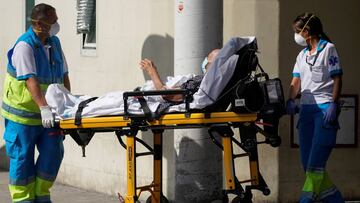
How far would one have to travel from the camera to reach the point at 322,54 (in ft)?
24.7

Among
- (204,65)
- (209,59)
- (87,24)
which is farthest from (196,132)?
(87,24)

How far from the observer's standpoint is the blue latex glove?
743cm

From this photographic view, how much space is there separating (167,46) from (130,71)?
0.64m

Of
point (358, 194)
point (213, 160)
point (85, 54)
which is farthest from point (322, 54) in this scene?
point (85, 54)

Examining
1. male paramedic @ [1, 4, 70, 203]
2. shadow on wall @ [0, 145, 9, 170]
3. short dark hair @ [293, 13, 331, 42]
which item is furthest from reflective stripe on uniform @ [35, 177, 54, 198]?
shadow on wall @ [0, 145, 9, 170]

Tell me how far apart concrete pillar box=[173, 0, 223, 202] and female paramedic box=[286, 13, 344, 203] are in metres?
0.83

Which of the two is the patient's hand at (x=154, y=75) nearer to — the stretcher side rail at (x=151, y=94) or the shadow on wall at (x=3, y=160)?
the stretcher side rail at (x=151, y=94)

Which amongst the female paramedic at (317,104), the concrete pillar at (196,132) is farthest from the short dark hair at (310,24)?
the concrete pillar at (196,132)

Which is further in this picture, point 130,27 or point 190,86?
point 130,27

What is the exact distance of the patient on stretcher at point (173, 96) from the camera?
22.7 feet

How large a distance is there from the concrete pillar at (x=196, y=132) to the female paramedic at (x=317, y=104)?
825mm

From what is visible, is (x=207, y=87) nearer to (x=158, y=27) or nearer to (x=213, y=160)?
(x=213, y=160)

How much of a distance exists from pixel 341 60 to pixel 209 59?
1923 millimetres

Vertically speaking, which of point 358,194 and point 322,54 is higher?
point 322,54
